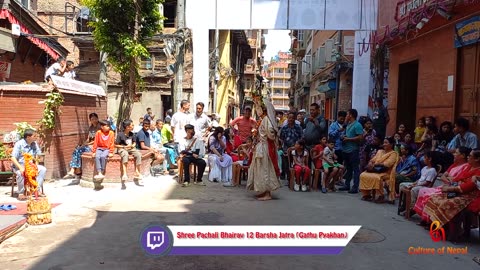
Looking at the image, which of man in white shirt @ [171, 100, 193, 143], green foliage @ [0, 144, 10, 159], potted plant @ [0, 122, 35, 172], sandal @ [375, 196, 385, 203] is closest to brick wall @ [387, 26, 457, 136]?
sandal @ [375, 196, 385, 203]

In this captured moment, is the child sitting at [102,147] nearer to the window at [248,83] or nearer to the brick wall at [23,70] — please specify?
the brick wall at [23,70]

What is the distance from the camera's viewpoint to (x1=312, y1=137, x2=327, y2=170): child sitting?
8664 mm

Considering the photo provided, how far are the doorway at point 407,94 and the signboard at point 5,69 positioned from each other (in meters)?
12.0

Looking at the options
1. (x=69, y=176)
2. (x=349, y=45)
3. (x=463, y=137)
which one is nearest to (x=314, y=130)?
(x=463, y=137)

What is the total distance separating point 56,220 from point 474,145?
270 inches

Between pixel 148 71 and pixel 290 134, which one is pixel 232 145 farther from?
pixel 148 71

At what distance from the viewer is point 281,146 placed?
31.9 ft

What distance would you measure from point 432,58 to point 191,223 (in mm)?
7060

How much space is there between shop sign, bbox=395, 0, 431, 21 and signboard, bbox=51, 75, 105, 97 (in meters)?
8.12

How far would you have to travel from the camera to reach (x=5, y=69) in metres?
13.1

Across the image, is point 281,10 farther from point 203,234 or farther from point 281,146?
point 203,234

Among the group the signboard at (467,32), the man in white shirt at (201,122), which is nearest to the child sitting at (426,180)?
the signboard at (467,32)

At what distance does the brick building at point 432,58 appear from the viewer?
7926mm

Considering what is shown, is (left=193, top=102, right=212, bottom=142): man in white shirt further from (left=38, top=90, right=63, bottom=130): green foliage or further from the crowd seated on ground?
the crowd seated on ground
